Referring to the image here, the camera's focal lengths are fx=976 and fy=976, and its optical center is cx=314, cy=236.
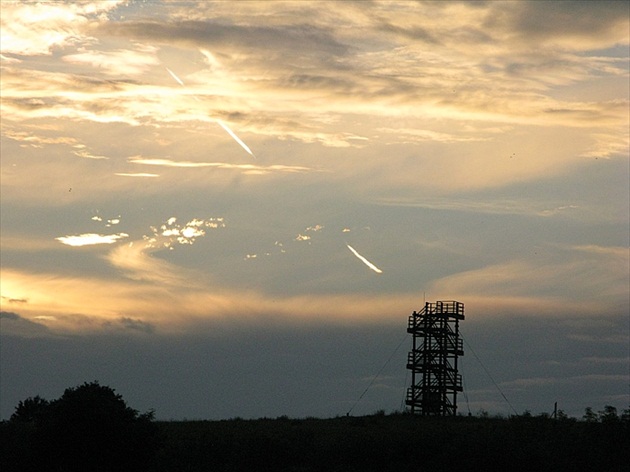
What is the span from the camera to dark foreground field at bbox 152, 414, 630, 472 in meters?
69.0

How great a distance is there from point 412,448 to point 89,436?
26035 millimetres

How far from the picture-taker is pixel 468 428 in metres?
78.6

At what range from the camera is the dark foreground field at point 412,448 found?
69000mm

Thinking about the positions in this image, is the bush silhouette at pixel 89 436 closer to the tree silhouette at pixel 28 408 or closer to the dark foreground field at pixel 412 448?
the dark foreground field at pixel 412 448

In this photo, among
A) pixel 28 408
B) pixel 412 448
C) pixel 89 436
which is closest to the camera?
pixel 89 436

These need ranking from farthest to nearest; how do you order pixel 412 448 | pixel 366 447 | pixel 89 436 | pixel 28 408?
pixel 28 408
pixel 412 448
pixel 366 447
pixel 89 436

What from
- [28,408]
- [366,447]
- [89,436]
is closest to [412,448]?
[366,447]

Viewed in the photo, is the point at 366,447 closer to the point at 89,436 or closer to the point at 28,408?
the point at 89,436

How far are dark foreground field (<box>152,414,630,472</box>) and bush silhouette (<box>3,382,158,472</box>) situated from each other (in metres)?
8.99

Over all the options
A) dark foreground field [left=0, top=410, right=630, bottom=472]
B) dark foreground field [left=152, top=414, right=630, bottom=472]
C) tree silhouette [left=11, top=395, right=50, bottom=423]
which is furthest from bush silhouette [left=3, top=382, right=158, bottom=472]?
tree silhouette [left=11, top=395, right=50, bottom=423]

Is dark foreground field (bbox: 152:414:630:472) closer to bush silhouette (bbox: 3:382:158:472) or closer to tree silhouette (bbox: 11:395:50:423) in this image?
→ bush silhouette (bbox: 3:382:158:472)

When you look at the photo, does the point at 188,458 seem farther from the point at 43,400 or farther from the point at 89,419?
the point at 43,400

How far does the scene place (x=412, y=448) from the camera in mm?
72562

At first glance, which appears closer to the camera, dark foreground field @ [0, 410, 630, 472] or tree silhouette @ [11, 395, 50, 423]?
dark foreground field @ [0, 410, 630, 472]
